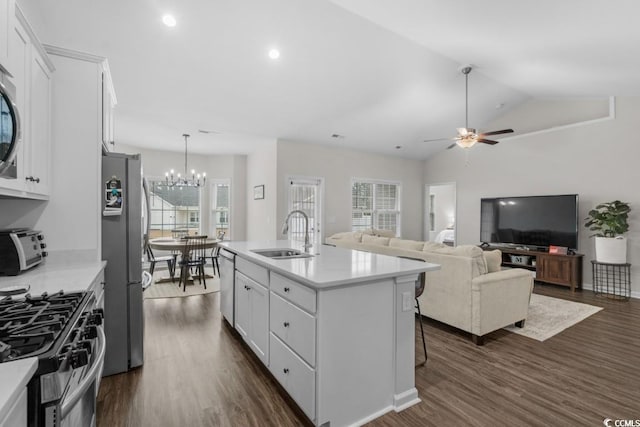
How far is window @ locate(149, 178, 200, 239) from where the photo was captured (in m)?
7.11

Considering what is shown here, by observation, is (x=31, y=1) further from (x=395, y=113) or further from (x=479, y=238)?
(x=479, y=238)

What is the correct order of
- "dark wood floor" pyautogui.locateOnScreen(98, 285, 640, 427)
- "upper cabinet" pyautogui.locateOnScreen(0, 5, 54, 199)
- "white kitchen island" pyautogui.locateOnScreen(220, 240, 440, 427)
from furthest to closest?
"dark wood floor" pyautogui.locateOnScreen(98, 285, 640, 427)
"white kitchen island" pyautogui.locateOnScreen(220, 240, 440, 427)
"upper cabinet" pyautogui.locateOnScreen(0, 5, 54, 199)

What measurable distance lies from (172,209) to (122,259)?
525 centimetres

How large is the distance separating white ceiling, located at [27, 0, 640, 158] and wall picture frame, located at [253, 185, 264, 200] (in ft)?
3.79

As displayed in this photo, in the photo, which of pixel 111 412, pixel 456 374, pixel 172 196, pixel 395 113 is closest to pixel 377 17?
pixel 395 113

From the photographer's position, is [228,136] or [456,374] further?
[228,136]

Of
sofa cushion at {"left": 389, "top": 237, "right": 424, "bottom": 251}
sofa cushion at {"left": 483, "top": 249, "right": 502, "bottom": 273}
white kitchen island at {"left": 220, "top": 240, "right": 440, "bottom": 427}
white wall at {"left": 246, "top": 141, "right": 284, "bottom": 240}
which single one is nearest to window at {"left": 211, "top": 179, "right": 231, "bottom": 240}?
white wall at {"left": 246, "top": 141, "right": 284, "bottom": 240}

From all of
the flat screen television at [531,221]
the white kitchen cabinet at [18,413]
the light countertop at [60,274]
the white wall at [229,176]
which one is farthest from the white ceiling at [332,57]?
the white kitchen cabinet at [18,413]

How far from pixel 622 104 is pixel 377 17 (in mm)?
4589

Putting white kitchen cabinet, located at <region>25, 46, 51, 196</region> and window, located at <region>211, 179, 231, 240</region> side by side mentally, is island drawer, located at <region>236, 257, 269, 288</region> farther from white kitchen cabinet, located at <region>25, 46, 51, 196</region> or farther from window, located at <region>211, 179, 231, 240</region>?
window, located at <region>211, 179, 231, 240</region>

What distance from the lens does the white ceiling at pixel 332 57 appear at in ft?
9.89

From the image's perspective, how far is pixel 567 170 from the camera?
561 centimetres

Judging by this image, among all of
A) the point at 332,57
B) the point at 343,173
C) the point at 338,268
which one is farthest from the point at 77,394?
the point at 343,173

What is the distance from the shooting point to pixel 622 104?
4.95 m
